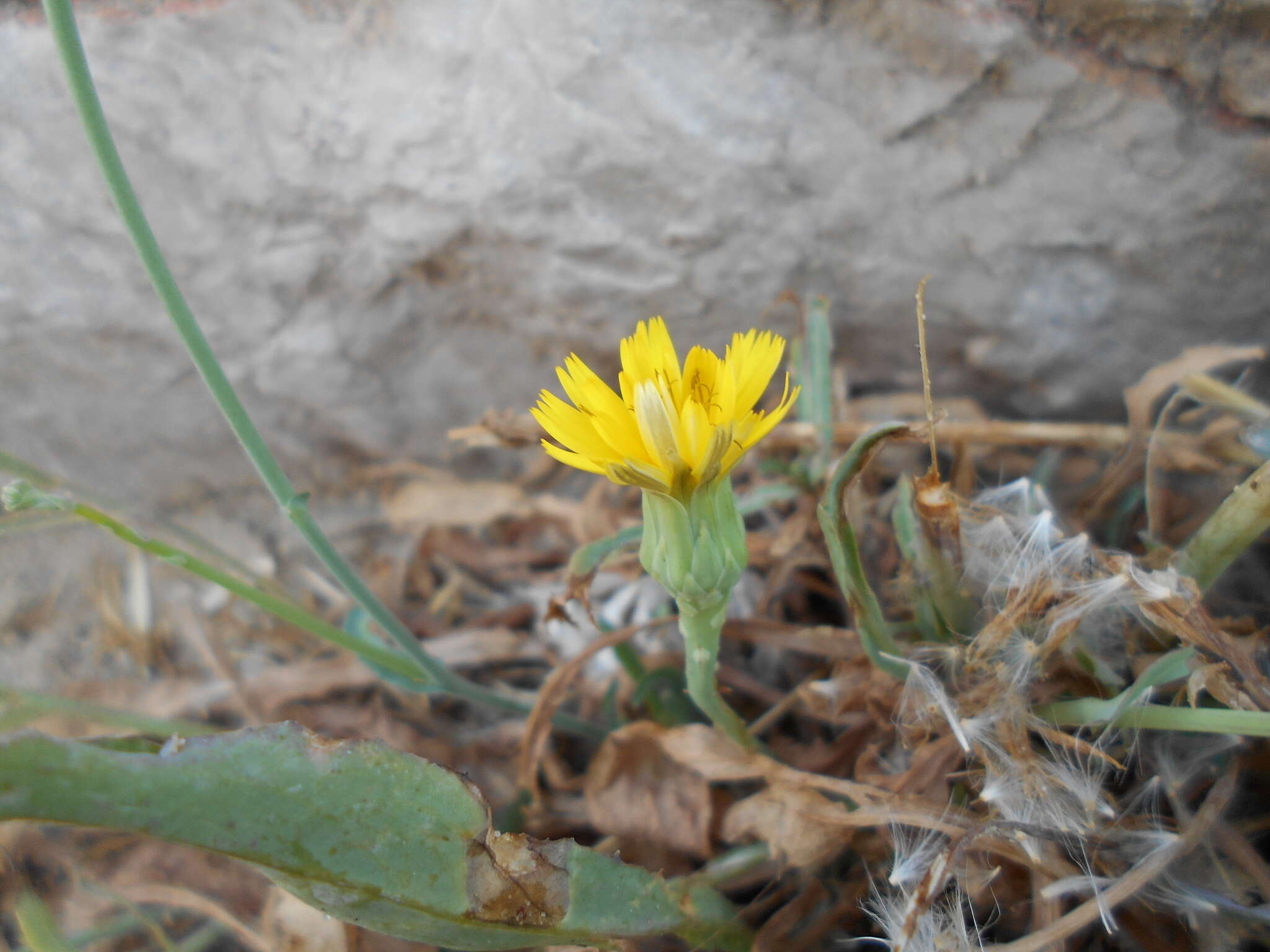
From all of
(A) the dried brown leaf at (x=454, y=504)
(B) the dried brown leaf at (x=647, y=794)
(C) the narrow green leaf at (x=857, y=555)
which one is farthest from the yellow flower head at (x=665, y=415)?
(A) the dried brown leaf at (x=454, y=504)

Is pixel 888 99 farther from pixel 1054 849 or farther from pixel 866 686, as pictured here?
pixel 1054 849

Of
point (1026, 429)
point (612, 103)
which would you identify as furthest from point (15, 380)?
point (1026, 429)

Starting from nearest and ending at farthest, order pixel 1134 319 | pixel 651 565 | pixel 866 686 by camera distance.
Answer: pixel 651 565 → pixel 866 686 → pixel 1134 319

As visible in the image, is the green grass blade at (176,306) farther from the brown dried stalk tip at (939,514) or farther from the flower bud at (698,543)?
the brown dried stalk tip at (939,514)

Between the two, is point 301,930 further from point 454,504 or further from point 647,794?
point 454,504

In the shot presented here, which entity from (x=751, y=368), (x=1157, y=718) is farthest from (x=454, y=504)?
(x=1157, y=718)

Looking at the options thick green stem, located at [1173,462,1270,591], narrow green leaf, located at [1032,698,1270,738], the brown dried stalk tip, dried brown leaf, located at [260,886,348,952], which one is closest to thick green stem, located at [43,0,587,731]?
dried brown leaf, located at [260,886,348,952]

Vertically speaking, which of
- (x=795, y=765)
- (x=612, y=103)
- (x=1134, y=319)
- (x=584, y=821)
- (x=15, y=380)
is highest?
(x=612, y=103)
